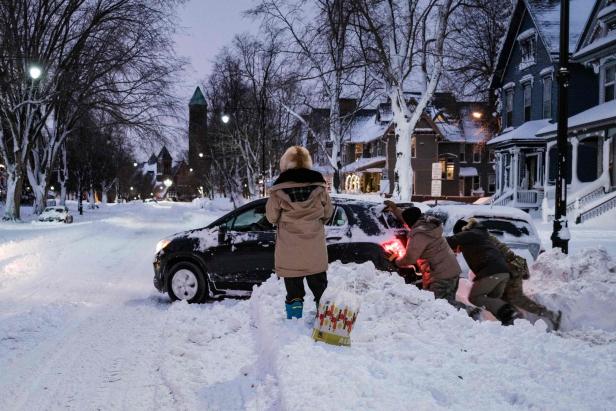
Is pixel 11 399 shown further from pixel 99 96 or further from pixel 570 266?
pixel 99 96

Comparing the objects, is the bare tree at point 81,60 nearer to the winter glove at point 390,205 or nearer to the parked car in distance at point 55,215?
the parked car in distance at point 55,215

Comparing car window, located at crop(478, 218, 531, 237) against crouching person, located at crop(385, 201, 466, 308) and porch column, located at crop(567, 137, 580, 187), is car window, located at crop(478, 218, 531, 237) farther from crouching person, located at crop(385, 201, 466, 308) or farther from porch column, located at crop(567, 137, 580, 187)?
porch column, located at crop(567, 137, 580, 187)

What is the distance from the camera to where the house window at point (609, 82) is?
2470 cm

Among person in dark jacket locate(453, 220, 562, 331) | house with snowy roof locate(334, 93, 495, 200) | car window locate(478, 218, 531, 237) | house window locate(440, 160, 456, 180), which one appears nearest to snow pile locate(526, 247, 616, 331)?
person in dark jacket locate(453, 220, 562, 331)

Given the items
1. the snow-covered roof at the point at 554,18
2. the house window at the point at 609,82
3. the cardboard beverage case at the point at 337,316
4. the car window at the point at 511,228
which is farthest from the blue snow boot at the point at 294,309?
the snow-covered roof at the point at 554,18

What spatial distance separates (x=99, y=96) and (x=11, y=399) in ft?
79.1

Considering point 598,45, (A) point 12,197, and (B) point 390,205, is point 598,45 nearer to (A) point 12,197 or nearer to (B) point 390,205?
(B) point 390,205

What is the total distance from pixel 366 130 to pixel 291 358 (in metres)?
55.6

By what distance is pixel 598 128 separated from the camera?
74.9 ft

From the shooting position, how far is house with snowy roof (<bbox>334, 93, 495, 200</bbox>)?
51719mm

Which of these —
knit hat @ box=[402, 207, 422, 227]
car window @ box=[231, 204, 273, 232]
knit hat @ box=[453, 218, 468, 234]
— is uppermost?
knit hat @ box=[402, 207, 422, 227]

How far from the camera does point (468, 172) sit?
2124 inches

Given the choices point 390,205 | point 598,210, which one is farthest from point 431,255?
point 598,210

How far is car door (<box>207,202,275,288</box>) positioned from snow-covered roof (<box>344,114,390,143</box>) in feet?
148
